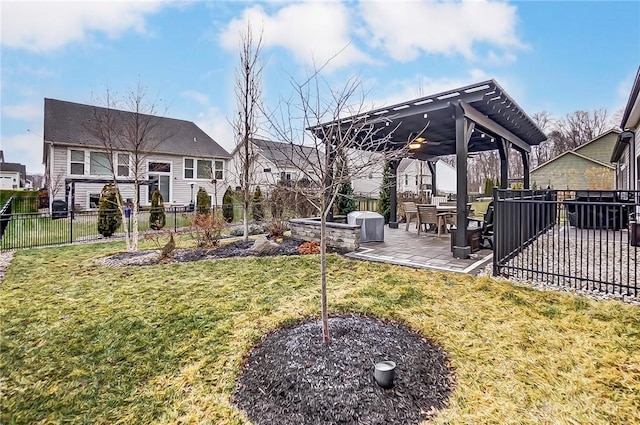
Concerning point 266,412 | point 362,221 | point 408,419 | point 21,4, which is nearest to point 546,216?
point 362,221

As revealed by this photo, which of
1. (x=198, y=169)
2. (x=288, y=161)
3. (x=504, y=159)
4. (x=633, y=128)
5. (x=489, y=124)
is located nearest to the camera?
(x=288, y=161)

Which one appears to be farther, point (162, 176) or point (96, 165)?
point (162, 176)

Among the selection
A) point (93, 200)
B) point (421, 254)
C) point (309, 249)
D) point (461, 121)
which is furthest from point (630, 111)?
point (93, 200)

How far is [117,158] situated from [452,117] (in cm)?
1646

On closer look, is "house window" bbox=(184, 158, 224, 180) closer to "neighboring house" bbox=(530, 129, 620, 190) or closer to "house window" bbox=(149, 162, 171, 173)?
"house window" bbox=(149, 162, 171, 173)

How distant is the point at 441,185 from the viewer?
38344 millimetres

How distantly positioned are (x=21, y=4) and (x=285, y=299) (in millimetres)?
6747

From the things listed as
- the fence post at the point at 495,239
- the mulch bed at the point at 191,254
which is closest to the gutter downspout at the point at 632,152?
the fence post at the point at 495,239

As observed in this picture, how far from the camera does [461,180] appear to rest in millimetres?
5988

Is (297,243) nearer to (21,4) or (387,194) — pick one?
(387,194)

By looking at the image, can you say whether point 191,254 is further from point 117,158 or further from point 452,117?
point 117,158

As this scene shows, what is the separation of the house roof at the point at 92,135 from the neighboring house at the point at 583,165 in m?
21.6

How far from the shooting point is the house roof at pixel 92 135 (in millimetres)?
15602

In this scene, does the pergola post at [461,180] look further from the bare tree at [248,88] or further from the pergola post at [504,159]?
the bare tree at [248,88]
